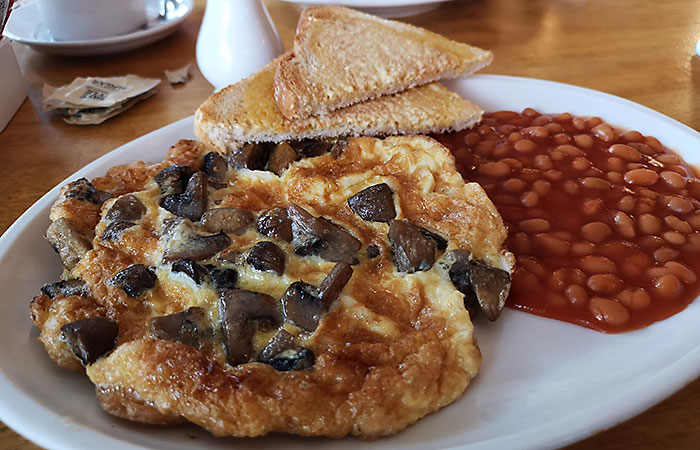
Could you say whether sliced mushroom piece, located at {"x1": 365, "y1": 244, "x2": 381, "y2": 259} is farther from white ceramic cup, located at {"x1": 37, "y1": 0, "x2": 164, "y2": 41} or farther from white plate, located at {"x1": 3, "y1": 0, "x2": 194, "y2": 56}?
white ceramic cup, located at {"x1": 37, "y1": 0, "x2": 164, "y2": 41}

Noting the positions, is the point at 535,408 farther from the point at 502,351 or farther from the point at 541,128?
the point at 541,128

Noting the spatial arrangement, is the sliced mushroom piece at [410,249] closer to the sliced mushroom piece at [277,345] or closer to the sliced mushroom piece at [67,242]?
the sliced mushroom piece at [277,345]

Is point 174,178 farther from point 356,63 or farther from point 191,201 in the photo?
point 356,63

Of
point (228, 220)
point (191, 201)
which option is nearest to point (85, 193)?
point (191, 201)

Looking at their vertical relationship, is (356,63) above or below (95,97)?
above

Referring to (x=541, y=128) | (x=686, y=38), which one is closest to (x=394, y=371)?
(x=541, y=128)

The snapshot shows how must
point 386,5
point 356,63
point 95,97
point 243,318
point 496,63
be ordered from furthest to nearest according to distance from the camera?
1. point 386,5
2. point 496,63
3. point 95,97
4. point 356,63
5. point 243,318

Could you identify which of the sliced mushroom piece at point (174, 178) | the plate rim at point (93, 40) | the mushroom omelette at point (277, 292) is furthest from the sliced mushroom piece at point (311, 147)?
the plate rim at point (93, 40)

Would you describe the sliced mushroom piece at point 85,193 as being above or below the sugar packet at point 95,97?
above
